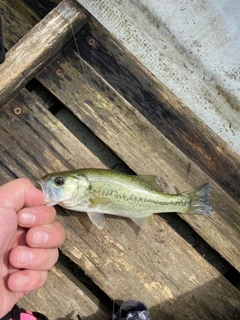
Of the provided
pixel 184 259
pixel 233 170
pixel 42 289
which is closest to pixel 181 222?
pixel 184 259

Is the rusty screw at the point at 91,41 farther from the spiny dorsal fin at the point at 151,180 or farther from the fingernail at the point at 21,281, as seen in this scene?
the fingernail at the point at 21,281

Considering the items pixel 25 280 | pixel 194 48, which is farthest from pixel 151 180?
pixel 194 48

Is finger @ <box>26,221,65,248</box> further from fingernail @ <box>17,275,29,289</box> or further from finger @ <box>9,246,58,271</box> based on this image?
fingernail @ <box>17,275,29,289</box>

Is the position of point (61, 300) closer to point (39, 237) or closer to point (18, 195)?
point (39, 237)

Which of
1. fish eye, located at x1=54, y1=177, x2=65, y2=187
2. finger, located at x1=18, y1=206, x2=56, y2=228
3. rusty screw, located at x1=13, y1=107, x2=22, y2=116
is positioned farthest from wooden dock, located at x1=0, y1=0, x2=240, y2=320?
finger, located at x1=18, y1=206, x2=56, y2=228

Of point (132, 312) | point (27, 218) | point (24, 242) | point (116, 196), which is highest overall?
point (27, 218)

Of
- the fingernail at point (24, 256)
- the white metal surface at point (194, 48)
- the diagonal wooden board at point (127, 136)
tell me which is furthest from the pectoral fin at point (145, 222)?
the white metal surface at point (194, 48)

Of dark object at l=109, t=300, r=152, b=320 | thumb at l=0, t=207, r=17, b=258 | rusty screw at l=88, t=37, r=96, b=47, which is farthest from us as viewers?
rusty screw at l=88, t=37, r=96, b=47
